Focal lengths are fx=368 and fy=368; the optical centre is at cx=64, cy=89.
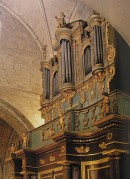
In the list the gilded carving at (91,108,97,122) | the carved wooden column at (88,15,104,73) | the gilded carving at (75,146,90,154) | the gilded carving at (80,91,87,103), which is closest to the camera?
the gilded carving at (91,108,97,122)

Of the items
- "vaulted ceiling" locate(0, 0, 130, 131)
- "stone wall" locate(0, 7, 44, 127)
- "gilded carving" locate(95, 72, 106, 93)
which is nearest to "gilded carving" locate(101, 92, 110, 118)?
"gilded carving" locate(95, 72, 106, 93)

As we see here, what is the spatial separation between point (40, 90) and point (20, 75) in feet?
4.22

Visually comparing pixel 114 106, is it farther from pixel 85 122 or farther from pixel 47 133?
pixel 47 133

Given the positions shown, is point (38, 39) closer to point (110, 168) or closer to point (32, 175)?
point (32, 175)

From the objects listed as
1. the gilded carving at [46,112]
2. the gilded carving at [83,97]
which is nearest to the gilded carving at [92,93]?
the gilded carving at [83,97]

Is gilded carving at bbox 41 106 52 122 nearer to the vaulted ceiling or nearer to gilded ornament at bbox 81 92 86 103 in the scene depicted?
gilded ornament at bbox 81 92 86 103

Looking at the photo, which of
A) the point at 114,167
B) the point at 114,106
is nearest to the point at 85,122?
the point at 114,106

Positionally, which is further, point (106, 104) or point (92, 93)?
point (92, 93)

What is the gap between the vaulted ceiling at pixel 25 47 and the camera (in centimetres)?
1706

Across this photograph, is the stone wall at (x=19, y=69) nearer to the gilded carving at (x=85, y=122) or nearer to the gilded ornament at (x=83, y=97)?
the gilded ornament at (x=83, y=97)

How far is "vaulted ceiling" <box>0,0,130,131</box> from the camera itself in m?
17.1

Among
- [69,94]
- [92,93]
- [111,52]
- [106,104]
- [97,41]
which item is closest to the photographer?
[106,104]


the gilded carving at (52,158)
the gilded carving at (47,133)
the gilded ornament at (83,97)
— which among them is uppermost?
the gilded ornament at (83,97)

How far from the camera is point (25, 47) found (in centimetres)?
1861
